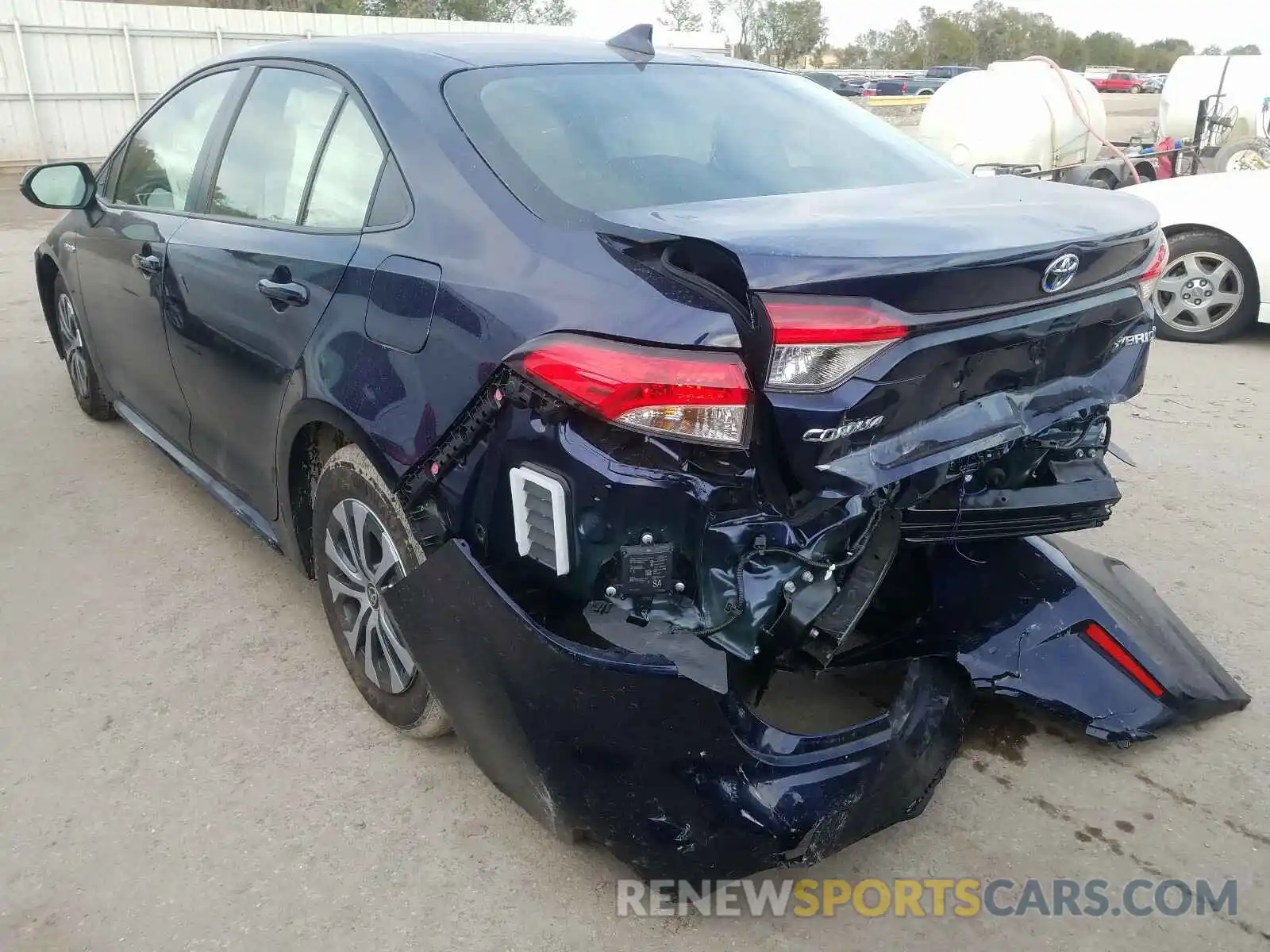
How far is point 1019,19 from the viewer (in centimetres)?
8262

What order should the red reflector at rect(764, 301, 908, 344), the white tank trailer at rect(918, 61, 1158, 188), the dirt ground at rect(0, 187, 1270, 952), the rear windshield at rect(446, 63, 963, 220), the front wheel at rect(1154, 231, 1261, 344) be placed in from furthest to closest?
the white tank trailer at rect(918, 61, 1158, 188) < the front wheel at rect(1154, 231, 1261, 344) < the rear windshield at rect(446, 63, 963, 220) < the dirt ground at rect(0, 187, 1270, 952) < the red reflector at rect(764, 301, 908, 344)

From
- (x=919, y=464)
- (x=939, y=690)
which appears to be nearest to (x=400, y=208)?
(x=919, y=464)

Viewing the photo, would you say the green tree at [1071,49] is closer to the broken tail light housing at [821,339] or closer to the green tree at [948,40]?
the green tree at [948,40]

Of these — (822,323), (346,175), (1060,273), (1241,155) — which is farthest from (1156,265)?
(1241,155)

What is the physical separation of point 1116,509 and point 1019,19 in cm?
9282

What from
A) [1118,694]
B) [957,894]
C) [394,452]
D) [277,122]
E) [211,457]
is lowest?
[957,894]

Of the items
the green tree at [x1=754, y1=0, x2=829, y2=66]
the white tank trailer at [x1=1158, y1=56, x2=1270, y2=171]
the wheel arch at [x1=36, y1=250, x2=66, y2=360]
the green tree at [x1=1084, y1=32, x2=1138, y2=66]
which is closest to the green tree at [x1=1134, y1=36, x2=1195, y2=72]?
the green tree at [x1=1084, y1=32, x2=1138, y2=66]

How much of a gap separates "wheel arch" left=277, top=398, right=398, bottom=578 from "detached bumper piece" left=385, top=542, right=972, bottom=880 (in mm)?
424

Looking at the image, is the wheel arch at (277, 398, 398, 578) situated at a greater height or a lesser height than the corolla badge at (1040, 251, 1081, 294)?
lesser

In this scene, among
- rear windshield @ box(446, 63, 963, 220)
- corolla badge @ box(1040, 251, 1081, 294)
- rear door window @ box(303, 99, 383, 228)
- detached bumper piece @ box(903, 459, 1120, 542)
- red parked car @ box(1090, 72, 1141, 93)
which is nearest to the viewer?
corolla badge @ box(1040, 251, 1081, 294)

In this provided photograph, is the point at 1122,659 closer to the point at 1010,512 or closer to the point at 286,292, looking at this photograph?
the point at 1010,512

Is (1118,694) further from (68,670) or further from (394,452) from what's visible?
(68,670)

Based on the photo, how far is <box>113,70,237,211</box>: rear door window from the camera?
A: 335 cm

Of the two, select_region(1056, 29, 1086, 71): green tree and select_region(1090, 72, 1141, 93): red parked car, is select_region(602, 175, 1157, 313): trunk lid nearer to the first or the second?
select_region(1090, 72, 1141, 93): red parked car
